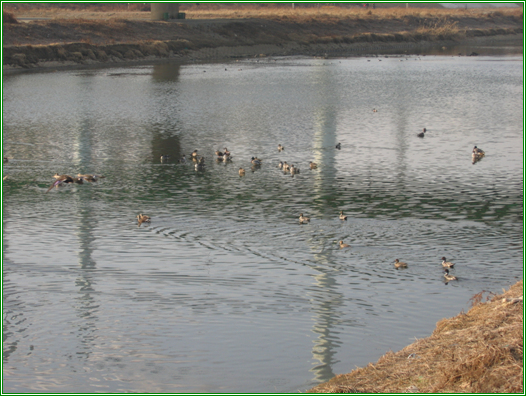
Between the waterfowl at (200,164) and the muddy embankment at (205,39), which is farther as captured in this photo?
the muddy embankment at (205,39)

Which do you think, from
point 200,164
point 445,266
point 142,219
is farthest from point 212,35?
point 445,266

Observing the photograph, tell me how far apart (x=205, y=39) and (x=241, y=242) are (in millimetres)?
68076

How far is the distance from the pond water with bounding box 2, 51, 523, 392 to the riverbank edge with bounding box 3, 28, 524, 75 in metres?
28.5

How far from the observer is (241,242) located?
17609 millimetres

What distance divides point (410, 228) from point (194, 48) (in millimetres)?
63495

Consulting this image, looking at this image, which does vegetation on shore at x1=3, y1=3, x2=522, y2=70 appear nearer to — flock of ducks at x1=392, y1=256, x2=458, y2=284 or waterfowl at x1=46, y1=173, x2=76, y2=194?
waterfowl at x1=46, y1=173, x2=76, y2=194

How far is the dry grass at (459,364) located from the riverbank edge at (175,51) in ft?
184

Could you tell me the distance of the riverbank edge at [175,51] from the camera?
63938mm

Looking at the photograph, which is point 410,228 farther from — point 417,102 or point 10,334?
point 417,102

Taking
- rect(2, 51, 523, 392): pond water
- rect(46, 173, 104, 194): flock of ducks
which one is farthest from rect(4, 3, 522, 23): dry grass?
rect(46, 173, 104, 194): flock of ducks

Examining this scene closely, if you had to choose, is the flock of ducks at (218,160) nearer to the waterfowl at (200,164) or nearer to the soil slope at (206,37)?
the waterfowl at (200,164)

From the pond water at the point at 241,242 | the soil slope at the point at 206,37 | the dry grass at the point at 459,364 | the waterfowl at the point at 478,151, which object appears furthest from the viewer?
the soil slope at the point at 206,37

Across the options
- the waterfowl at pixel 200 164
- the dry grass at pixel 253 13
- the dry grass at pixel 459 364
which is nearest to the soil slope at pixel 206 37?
the dry grass at pixel 253 13

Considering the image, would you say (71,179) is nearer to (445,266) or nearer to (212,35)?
(445,266)
